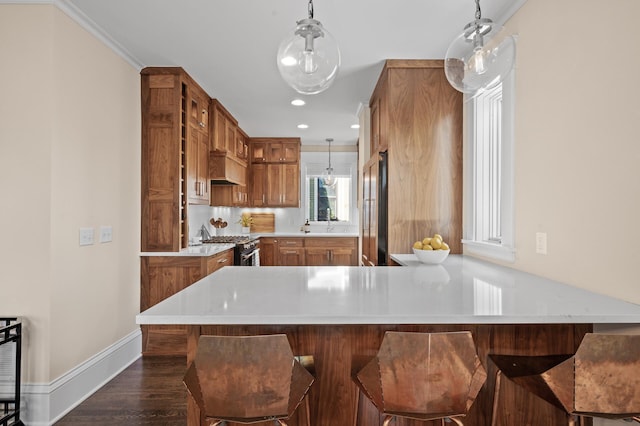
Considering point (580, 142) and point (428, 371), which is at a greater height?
point (580, 142)

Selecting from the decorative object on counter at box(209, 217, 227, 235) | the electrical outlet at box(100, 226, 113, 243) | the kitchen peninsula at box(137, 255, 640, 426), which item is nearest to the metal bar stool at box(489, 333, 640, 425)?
the kitchen peninsula at box(137, 255, 640, 426)

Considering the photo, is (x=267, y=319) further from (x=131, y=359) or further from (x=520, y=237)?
(x=131, y=359)

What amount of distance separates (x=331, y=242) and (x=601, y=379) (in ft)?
16.2

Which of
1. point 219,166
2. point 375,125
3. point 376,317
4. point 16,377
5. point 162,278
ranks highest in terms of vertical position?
point 375,125

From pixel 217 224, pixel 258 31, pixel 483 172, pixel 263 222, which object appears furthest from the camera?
pixel 263 222

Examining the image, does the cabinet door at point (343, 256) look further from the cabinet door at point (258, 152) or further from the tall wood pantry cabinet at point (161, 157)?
the tall wood pantry cabinet at point (161, 157)

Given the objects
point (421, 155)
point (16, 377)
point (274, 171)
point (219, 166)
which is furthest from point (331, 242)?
point (16, 377)

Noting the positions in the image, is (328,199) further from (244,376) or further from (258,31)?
(244,376)

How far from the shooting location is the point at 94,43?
8.95 feet

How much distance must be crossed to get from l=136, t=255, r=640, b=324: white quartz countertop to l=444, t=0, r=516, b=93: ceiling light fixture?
967 mm

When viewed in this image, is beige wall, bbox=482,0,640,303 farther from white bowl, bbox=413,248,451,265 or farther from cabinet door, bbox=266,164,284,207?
cabinet door, bbox=266,164,284,207

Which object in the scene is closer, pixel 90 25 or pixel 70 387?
pixel 70 387

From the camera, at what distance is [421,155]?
3.21m

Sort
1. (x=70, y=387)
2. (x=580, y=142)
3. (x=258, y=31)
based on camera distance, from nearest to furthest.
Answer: (x=580, y=142) → (x=70, y=387) → (x=258, y=31)
